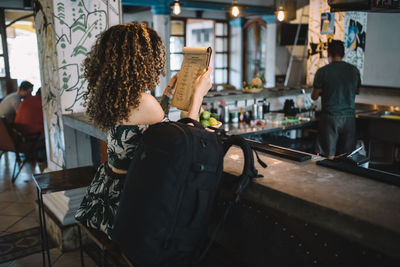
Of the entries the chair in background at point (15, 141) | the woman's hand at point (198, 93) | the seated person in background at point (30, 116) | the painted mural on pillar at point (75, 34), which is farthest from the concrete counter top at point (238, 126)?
the seated person in background at point (30, 116)

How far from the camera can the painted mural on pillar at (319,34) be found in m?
5.39

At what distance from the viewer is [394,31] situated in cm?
579

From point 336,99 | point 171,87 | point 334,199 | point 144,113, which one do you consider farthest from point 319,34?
point 334,199

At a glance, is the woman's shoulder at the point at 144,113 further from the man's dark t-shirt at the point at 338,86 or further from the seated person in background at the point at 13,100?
the seated person in background at the point at 13,100

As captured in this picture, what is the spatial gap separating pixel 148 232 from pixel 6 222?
2941mm

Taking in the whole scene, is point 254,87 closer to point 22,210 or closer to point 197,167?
point 22,210

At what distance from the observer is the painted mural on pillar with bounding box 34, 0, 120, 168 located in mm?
2768

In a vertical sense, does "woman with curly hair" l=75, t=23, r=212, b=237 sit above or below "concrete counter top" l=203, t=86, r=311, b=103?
above

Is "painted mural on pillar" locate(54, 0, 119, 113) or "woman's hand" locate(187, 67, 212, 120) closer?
"woman's hand" locate(187, 67, 212, 120)

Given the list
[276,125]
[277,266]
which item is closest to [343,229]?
[277,266]

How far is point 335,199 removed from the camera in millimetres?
1173

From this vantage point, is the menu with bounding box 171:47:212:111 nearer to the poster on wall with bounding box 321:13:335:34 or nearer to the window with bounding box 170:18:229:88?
the poster on wall with bounding box 321:13:335:34

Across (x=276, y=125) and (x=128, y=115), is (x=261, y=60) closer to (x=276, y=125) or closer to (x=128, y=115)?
(x=276, y=125)

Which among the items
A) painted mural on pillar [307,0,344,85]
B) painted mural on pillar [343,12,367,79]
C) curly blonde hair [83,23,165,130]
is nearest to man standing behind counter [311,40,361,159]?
painted mural on pillar [307,0,344,85]
